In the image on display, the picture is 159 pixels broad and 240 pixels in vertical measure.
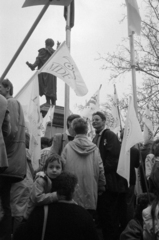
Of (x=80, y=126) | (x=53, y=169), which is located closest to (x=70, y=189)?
(x=53, y=169)

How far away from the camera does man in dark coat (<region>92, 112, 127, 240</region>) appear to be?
4613 mm

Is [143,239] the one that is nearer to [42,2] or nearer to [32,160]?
[42,2]

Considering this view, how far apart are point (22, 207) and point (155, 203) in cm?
212

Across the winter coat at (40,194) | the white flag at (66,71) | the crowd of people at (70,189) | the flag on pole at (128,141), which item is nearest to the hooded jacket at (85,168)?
the crowd of people at (70,189)

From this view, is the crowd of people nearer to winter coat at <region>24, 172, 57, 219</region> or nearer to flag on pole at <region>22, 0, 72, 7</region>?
winter coat at <region>24, 172, 57, 219</region>

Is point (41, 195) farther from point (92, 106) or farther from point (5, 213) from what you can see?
point (92, 106)

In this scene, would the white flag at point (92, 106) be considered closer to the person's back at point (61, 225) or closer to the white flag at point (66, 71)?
the white flag at point (66, 71)

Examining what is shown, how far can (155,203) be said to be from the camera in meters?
2.73

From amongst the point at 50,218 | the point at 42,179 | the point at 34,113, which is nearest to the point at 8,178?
the point at 42,179

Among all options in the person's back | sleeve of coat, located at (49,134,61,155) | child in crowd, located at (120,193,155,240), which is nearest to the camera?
the person's back

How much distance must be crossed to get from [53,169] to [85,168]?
24.1 inches

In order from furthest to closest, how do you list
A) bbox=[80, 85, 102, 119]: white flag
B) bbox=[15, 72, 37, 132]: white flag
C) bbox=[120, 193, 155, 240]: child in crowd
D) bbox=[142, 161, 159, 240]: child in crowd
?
1. bbox=[80, 85, 102, 119]: white flag
2. bbox=[15, 72, 37, 132]: white flag
3. bbox=[120, 193, 155, 240]: child in crowd
4. bbox=[142, 161, 159, 240]: child in crowd

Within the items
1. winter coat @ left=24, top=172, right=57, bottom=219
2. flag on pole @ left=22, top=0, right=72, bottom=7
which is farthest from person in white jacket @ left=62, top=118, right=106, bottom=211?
flag on pole @ left=22, top=0, right=72, bottom=7

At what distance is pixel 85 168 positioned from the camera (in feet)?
14.4
